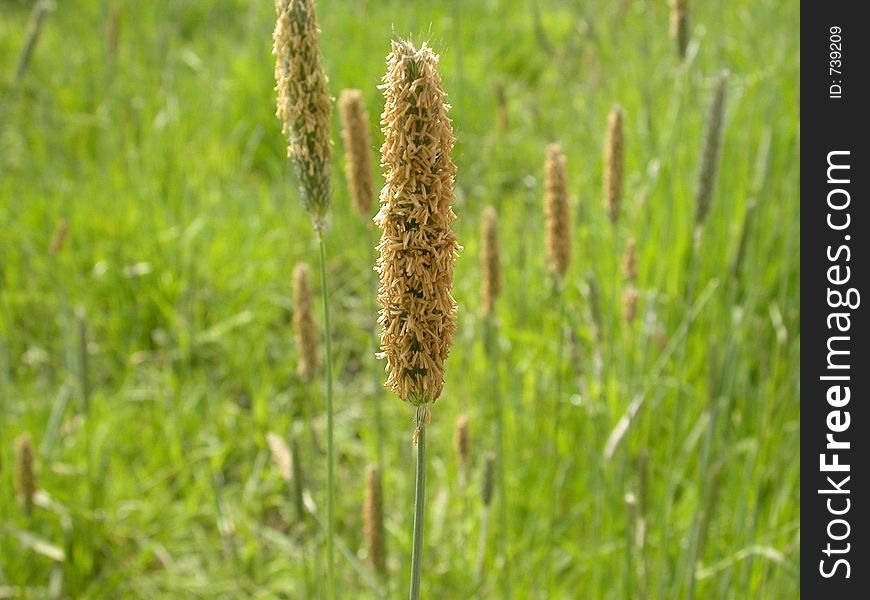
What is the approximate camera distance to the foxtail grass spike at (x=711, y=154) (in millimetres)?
1875

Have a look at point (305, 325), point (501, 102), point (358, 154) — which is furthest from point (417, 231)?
point (501, 102)

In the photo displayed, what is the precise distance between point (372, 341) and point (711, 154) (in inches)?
29.6

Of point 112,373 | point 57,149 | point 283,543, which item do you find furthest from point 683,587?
point 57,149

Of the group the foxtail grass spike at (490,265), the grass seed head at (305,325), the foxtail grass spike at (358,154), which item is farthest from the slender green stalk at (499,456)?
the foxtail grass spike at (358,154)

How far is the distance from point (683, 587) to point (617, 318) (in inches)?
45.5

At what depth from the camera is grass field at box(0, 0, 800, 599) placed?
233 cm

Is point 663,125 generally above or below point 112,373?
above

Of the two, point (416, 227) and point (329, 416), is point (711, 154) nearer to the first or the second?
point (329, 416)

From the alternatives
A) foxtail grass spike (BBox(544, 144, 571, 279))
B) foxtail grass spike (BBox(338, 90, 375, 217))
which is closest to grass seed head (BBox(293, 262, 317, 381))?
foxtail grass spike (BBox(338, 90, 375, 217))

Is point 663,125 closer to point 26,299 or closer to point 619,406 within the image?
point 619,406

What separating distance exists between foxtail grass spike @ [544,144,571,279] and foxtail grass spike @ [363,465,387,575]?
55 cm

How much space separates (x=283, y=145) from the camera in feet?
15.2
